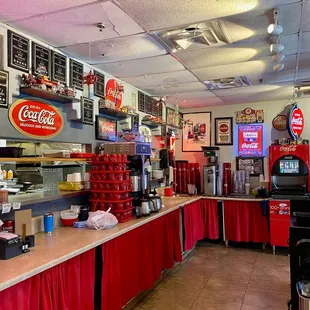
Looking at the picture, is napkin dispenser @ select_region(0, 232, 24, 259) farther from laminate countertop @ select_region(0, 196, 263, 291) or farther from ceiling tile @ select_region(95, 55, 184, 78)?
ceiling tile @ select_region(95, 55, 184, 78)

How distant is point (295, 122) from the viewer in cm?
530

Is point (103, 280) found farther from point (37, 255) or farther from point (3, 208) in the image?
point (3, 208)

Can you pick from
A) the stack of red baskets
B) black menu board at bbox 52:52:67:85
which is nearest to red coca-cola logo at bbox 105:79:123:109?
black menu board at bbox 52:52:67:85

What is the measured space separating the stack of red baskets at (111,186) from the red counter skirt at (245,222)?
2.82 metres

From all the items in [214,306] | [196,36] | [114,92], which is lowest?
[214,306]

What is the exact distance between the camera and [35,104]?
3.19m

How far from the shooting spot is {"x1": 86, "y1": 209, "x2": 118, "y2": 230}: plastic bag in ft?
9.73

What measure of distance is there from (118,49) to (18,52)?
3.47 feet

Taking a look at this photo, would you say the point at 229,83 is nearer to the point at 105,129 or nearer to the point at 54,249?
the point at 105,129

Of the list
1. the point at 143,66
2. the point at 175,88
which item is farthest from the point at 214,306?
the point at 175,88

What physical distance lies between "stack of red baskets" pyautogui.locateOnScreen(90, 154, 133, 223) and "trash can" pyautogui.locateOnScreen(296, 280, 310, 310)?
6.00 ft

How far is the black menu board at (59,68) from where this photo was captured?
333 cm

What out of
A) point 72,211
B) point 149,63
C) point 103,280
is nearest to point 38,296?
point 103,280

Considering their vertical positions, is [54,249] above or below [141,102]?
below
